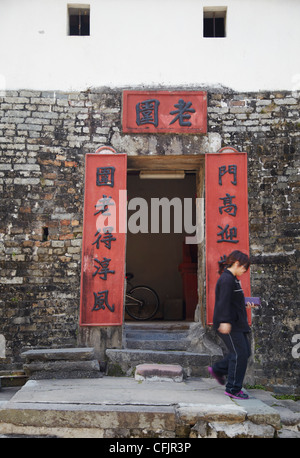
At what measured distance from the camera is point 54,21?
6.34m

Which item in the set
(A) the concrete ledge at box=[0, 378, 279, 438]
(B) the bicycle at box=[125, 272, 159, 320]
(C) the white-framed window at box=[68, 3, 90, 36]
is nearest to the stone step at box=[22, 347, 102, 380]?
(A) the concrete ledge at box=[0, 378, 279, 438]

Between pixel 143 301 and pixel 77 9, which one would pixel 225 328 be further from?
pixel 77 9

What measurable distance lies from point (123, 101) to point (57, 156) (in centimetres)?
118

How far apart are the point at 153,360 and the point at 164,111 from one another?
10.8 feet

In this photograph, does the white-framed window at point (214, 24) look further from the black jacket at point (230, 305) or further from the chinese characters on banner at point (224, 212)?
the black jacket at point (230, 305)

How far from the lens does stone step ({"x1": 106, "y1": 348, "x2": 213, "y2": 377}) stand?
5566 mm

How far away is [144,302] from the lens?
8.85 metres

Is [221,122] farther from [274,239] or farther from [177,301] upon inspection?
[177,301]

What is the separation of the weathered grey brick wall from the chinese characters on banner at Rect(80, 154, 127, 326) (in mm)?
139

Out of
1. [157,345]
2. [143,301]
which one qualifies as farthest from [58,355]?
[143,301]

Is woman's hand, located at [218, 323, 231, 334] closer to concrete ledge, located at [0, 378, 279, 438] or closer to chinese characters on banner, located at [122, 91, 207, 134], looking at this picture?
concrete ledge, located at [0, 378, 279, 438]

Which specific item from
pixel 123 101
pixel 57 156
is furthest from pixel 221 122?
pixel 57 156

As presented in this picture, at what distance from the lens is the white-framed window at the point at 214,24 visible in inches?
258

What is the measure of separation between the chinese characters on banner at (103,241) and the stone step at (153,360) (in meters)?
0.43
